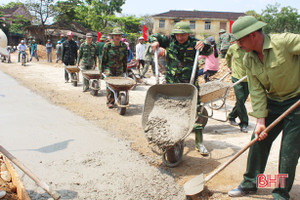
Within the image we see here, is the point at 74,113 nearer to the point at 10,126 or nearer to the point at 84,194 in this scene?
the point at 10,126

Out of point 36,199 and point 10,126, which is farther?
point 10,126

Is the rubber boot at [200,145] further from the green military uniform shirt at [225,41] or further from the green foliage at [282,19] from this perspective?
the green foliage at [282,19]

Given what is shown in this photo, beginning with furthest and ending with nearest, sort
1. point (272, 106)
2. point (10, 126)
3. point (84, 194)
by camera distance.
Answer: point (10, 126)
point (84, 194)
point (272, 106)

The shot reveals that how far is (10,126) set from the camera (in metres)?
5.11

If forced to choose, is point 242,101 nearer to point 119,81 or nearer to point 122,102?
point 122,102

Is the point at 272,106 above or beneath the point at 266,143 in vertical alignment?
above

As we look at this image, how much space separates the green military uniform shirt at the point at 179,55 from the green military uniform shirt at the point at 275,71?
147 centimetres

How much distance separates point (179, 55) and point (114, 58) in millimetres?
3041

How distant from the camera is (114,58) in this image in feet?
22.1

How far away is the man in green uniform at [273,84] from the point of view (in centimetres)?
232

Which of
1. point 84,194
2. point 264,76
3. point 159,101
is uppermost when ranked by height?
point 264,76

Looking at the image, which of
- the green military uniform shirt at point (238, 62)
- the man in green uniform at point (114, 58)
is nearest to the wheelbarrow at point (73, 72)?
the man in green uniform at point (114, 58)

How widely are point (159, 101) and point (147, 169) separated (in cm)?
96

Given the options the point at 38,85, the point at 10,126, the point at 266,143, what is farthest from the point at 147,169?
the point at 38,85
